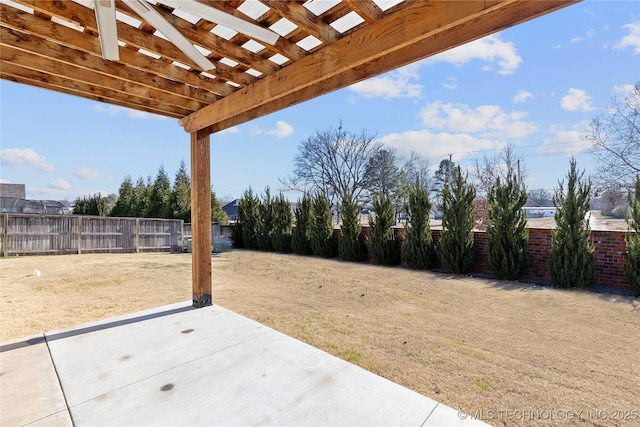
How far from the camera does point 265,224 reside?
11.9 metres

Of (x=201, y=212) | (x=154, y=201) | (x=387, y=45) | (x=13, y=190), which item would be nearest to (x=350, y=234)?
(x=201, y=212)

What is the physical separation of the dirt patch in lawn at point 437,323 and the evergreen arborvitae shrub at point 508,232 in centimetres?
45

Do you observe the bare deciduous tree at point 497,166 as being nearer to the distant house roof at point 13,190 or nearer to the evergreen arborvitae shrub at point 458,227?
the evergreen arborvitae shrub at point 458,227

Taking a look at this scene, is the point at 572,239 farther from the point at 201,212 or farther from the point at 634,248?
the point at 201,212

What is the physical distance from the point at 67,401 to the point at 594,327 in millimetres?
4794

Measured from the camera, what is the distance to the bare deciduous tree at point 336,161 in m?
20.9

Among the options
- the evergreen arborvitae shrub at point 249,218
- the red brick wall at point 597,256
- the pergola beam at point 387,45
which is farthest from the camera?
the evergreen arborvitae shrub at point 249,218

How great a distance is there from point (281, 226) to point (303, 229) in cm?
107

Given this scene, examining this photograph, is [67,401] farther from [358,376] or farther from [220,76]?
[220,76]

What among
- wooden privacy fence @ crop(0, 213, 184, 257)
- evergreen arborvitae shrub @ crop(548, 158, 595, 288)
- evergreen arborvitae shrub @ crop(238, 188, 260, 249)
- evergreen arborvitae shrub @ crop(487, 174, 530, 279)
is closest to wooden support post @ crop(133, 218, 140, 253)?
wooden privacy fence @ crop(0, 213, 184, 257)

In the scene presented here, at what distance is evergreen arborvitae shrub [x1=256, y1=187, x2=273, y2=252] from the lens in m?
11.7

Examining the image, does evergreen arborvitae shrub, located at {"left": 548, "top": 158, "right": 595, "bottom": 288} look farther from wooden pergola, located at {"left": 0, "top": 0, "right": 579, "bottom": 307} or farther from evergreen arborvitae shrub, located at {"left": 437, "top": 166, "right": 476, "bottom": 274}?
wooden pergola, located at {"left": 0, "top": 0, "right": 579, "bottom": 307}

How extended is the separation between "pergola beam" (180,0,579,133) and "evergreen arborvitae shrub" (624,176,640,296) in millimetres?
5471

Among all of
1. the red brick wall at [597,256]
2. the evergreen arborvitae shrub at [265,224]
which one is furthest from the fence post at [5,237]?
the red brick wall at [597,256]
